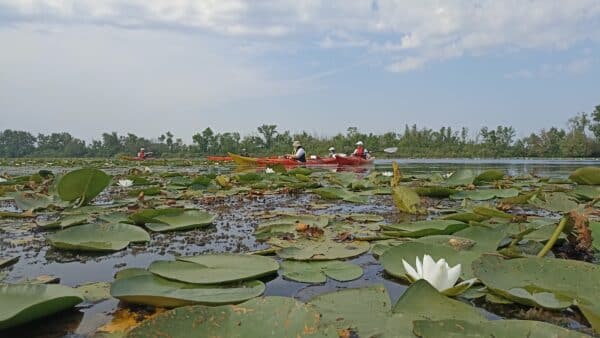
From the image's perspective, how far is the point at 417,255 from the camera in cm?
127

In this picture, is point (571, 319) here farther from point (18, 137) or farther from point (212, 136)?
point (18, 137)

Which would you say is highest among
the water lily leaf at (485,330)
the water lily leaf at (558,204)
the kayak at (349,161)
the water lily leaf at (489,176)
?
the water lily leaf at (558,204)

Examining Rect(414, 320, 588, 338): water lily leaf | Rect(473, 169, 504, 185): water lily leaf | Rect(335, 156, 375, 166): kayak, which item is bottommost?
Rect(335, 156, 375, 166): kayak

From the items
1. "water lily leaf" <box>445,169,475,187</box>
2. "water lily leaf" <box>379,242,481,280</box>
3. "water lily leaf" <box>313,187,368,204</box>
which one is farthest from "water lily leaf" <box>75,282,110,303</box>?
"water lily leaf" <box>445,169,475,187</box>

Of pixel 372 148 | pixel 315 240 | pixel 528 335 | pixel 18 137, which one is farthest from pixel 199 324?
pixel 18 137

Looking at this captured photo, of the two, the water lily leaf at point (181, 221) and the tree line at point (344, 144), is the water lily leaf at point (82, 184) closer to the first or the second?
the water lily leaf at point (181, 221)

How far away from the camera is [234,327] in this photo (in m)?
0.75

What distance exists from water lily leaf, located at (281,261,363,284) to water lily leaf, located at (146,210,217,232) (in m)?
0.73

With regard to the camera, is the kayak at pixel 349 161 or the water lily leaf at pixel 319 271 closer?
the water lily leaf at pixel 319 271

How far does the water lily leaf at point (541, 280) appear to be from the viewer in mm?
935

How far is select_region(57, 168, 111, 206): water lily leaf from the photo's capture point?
2.21m

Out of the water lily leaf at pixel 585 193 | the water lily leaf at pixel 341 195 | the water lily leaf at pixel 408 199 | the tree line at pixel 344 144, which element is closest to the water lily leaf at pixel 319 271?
the water lily leaf at pixel 408 199

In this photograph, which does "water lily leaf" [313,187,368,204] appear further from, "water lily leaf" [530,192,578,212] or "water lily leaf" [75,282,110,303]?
"water lily leaf" [75,282,110,303]

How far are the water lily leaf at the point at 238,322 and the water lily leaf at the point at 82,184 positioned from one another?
1.69 m
